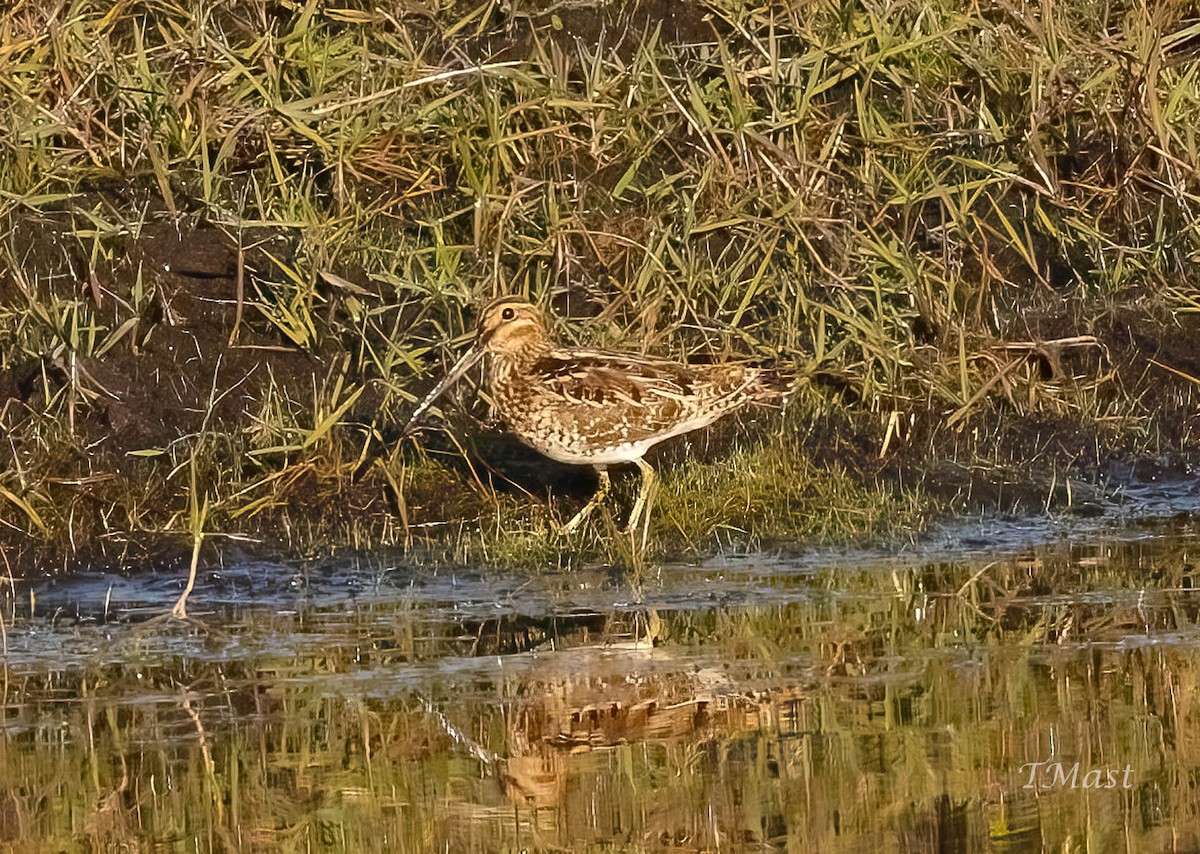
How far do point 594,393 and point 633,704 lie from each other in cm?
193

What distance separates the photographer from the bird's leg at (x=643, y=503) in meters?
7.48

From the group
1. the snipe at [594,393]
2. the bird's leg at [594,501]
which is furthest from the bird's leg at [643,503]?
the bird's leg at [594,501]

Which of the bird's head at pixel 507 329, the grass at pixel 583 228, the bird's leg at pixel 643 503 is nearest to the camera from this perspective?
the bird's leg at pixel 643 503

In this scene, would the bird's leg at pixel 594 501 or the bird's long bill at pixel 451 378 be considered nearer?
the bird's leg at pixel 594 501

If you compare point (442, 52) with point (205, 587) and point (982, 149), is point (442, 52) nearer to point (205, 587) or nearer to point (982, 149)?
point (982, 149)

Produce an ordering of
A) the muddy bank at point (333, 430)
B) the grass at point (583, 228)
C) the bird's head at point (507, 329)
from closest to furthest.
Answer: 1. the muddy bank at point (333, 430)
2. the bird's head at point (507, 329)
3. the grass at point (583, 228)

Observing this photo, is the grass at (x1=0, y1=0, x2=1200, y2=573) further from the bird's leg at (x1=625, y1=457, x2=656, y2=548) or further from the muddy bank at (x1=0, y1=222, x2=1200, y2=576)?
the bird's leg at (x1=625, y1=457, x2=656, y2=548)

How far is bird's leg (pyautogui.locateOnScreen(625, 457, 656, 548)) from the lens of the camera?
24.5ft

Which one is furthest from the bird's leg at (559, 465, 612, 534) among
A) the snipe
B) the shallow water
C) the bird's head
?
the bird's head

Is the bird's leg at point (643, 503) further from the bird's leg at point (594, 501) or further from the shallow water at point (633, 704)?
the shallow water at point (633, 704)

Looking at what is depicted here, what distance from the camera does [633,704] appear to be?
5934mm

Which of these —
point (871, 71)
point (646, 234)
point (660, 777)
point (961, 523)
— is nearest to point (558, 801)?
point (660, 777)

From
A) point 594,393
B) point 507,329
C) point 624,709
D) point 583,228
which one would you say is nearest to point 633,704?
point 624,709

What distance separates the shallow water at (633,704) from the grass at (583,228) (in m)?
0.66
